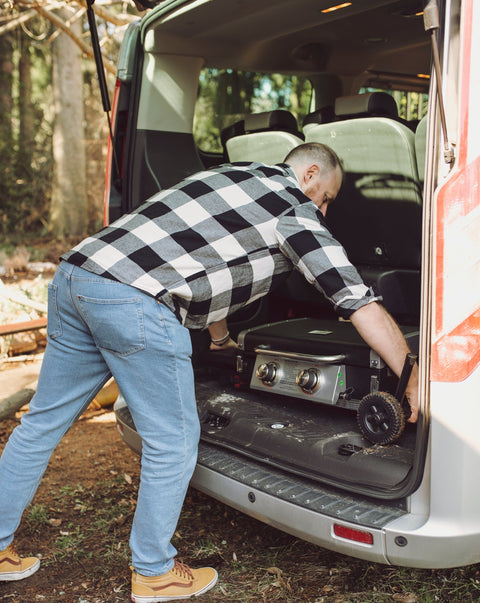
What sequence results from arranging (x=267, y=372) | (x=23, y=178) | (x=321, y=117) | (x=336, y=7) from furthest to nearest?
(x=23, y=178) < (x=321, y=117) < (x=336, y=7) < (x=267, y=372)

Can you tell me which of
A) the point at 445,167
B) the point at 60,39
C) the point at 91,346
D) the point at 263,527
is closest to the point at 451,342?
the point at 445,167

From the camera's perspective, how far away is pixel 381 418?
2377 mm

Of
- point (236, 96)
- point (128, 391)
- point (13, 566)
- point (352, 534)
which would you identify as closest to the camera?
point (352, 534)

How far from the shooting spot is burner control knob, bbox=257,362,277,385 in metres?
2.92

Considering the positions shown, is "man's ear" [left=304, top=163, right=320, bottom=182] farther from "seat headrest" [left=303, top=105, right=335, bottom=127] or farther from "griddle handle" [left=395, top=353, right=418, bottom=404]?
"seat headrest" [left=303, top=105, right=335, bottom=127]

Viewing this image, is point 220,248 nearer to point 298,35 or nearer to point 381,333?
point 381,333

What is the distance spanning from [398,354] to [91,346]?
112cm

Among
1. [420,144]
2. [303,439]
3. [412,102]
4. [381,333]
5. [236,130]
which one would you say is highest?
[412,102]

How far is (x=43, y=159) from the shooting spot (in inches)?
597

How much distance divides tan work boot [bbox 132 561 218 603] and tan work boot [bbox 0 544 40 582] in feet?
1.66

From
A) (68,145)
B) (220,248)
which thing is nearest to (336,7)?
(220,248)

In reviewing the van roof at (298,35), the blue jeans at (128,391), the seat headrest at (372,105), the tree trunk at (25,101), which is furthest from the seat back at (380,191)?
the tree trunk at (25,101)

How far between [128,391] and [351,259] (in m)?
1.44

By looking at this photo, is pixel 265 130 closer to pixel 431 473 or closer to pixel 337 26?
pixel 337 26
